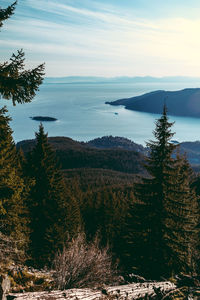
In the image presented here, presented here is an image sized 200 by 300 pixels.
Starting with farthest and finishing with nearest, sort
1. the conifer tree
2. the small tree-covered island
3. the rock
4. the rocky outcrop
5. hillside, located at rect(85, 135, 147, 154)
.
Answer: hillside, located at rect(85, 135, 147, 154)
the conifer tree
the small tree-covered island
the rocky outcrop
the rock

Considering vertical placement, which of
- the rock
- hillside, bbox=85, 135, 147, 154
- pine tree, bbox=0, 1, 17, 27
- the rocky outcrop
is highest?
pine tree, bbox=0, 1, 17, 27

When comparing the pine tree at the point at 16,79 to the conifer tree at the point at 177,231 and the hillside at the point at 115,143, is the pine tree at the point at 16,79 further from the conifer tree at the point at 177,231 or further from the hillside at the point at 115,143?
the hillside at the point at 115,143

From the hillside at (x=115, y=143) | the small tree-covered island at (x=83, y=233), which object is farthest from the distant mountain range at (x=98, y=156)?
the small tree-covered island at (x=83, y=233)

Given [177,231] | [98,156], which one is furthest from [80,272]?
[98,156]

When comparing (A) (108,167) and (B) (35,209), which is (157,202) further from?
(A) (108,167)

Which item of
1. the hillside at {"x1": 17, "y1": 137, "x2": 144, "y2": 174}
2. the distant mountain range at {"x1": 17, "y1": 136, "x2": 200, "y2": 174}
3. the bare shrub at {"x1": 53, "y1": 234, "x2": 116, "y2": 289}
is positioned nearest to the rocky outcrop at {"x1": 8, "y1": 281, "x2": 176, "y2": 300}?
the bare shrub at {"x1": 53, "y1": 234, "x2": 116, "y2": 289}

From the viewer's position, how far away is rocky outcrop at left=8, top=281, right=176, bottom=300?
570 cm

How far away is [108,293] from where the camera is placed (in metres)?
6.57

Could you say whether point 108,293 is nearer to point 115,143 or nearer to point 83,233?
point 83,233

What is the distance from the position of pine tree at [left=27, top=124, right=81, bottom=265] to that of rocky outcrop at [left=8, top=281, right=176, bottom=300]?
1087cm

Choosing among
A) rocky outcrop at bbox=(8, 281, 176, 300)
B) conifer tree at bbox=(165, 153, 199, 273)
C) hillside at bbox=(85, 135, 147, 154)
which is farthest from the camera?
hillside at bbox=(85, 135, 147, 154)

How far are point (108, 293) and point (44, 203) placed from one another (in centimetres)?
1166

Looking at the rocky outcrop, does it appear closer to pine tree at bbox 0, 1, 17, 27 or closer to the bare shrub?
the bare shrub

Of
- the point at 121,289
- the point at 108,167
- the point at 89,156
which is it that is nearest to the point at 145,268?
the point at 121,289
